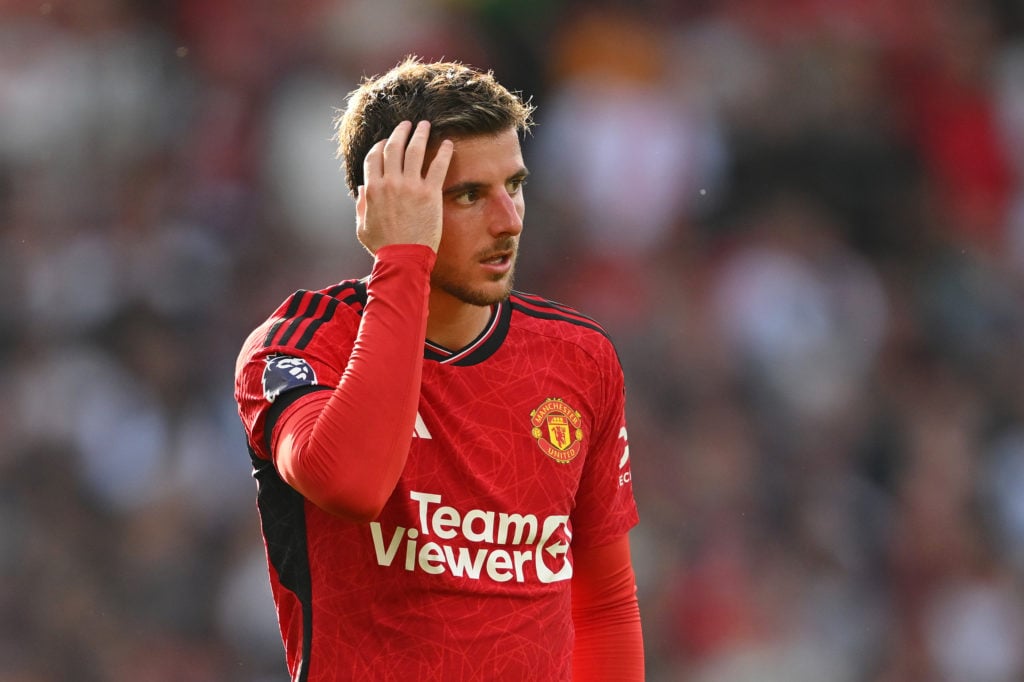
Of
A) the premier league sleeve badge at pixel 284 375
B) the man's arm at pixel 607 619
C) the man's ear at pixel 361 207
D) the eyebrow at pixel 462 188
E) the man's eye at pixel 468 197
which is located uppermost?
the eyebrow at pixel 462 188

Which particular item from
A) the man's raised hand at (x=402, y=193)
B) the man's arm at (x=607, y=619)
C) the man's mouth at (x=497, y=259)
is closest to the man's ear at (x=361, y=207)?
the man's raised hand at (x=402, y=193)

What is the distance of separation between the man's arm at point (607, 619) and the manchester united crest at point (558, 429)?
0.95 ft

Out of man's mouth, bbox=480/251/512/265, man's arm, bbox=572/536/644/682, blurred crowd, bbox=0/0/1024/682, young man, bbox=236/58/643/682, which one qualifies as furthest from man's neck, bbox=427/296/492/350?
blurred crowd, bbox=0/0/1024/682

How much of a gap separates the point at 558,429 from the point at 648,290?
4.45m

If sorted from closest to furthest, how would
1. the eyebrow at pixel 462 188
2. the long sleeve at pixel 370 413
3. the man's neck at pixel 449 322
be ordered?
the long sleeve at pixel 370 413 < the eyebrow at pixel 462 188 < the man's neck at pixel 449 322

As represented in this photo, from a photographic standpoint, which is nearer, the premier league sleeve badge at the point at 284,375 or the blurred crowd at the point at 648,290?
the premier league sleeve badge at the point at 284,375

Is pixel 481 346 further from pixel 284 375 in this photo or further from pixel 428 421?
pixel 284 375

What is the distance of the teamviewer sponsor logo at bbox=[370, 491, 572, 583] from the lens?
2.54 meters

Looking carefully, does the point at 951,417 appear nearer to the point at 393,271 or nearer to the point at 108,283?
the point at 108,283

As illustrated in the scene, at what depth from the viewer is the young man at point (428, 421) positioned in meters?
2.37

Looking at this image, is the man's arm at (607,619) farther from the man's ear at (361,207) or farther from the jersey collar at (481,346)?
the man's ear at (361,207)

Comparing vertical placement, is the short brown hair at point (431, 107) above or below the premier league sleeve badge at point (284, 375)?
above

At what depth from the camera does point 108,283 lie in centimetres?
696

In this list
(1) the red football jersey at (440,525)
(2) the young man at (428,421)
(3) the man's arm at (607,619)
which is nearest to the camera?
(2) the young man at (428,421)
